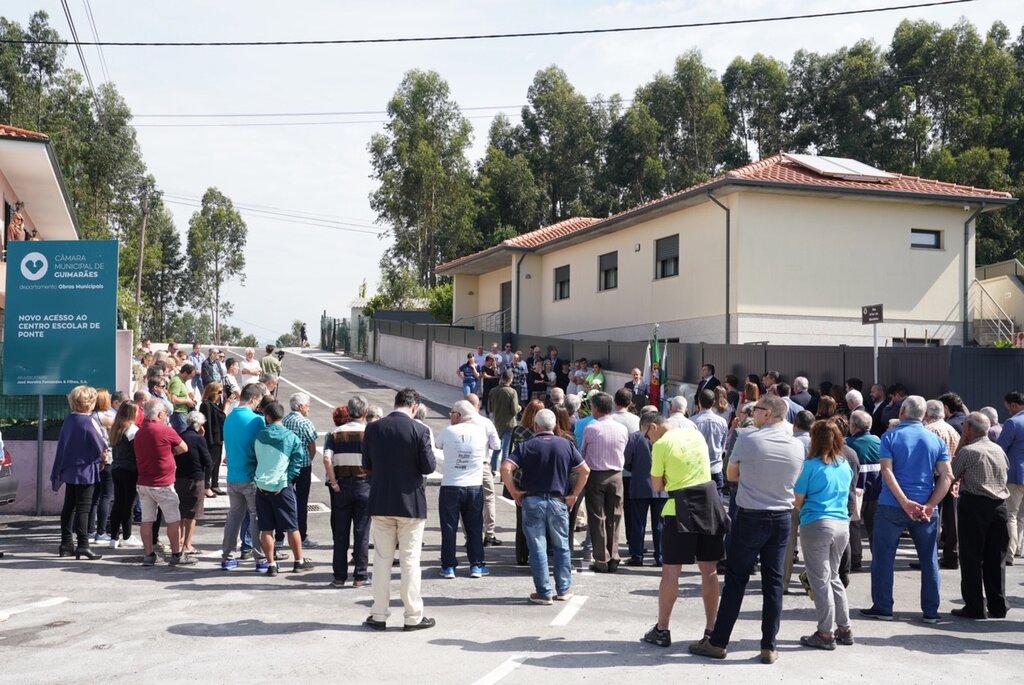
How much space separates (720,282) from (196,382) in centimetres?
1273

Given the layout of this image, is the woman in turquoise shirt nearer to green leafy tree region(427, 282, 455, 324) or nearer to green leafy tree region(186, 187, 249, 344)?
green leafy tree region(427, 282, 455, 324)

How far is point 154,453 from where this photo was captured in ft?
33.9

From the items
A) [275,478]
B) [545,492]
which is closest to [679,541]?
[545,492]

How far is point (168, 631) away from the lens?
774 cm

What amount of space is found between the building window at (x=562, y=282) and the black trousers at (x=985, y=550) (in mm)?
25989

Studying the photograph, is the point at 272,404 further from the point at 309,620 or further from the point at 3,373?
the point at 3,373

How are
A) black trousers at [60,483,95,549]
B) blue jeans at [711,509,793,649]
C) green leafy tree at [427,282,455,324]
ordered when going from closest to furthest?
1. blue jeans at [711,509,793,649]
2. black trousers at [60,483,95,549]
3. green leafy tree at [427,282,455,324]

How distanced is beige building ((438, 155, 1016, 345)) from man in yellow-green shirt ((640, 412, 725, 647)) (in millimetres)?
16971

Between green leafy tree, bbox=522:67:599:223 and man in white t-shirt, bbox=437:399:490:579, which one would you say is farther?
green leafy tree, bbox=522:67:599:223

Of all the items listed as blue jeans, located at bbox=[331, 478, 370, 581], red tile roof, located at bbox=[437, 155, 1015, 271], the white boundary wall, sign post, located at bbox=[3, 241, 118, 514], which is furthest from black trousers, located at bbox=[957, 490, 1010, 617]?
the white boundary wall

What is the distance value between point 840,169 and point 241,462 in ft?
66.8

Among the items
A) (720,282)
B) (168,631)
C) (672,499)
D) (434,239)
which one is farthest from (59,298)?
(434,239)

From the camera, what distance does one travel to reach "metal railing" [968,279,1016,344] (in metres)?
25.8

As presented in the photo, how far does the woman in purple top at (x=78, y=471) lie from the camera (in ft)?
35.6
